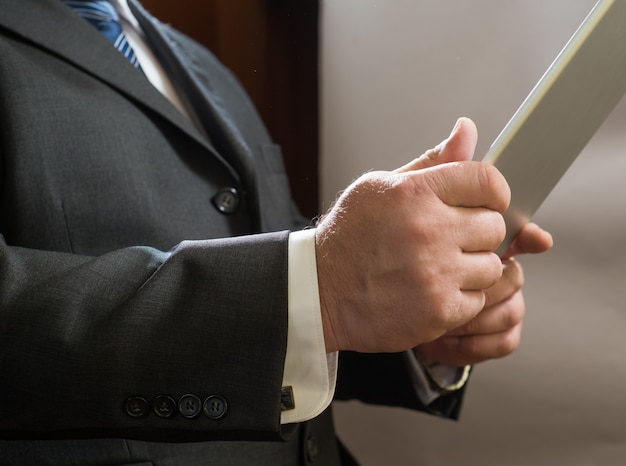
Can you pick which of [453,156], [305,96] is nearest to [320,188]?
[305,96]

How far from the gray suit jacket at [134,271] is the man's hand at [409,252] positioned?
0.04 metres

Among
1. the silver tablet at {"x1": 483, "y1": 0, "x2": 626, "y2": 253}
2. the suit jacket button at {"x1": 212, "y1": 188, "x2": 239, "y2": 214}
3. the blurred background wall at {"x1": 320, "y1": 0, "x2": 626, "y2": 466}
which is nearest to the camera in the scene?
the silver tablet at {"x1": 483, "y1": 0, "x2": 626, "y2": 253}

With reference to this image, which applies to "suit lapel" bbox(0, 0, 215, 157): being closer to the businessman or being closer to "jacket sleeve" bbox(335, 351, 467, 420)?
the businessman

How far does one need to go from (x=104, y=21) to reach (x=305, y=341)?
0.43 meters

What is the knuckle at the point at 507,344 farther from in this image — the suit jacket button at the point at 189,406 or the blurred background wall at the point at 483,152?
the suit jacket button at the point at 189,406

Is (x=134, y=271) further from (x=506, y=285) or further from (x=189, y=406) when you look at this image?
(x=506, y=285)

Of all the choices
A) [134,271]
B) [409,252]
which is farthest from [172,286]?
[409,252]

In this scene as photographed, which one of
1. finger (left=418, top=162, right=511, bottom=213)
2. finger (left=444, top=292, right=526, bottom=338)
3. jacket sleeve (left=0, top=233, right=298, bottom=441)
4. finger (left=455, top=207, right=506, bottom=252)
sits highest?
finger (left=418, top=162, right=511, bottom=213)

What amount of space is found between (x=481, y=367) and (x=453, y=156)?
335mm

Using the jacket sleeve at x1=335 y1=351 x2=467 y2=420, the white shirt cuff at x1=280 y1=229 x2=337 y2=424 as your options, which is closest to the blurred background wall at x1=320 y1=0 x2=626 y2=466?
the jacket sleeve at x1=335 y1=351 x2=467 y2=420

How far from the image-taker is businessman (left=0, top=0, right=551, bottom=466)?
0.41 metres

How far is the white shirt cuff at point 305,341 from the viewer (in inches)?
16.7

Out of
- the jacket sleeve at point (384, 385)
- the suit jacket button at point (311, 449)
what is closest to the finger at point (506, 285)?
the jacket sleeve at point (384, 385)

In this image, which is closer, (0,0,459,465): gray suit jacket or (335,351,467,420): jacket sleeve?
(0,0,459,465): gray suit jacket
